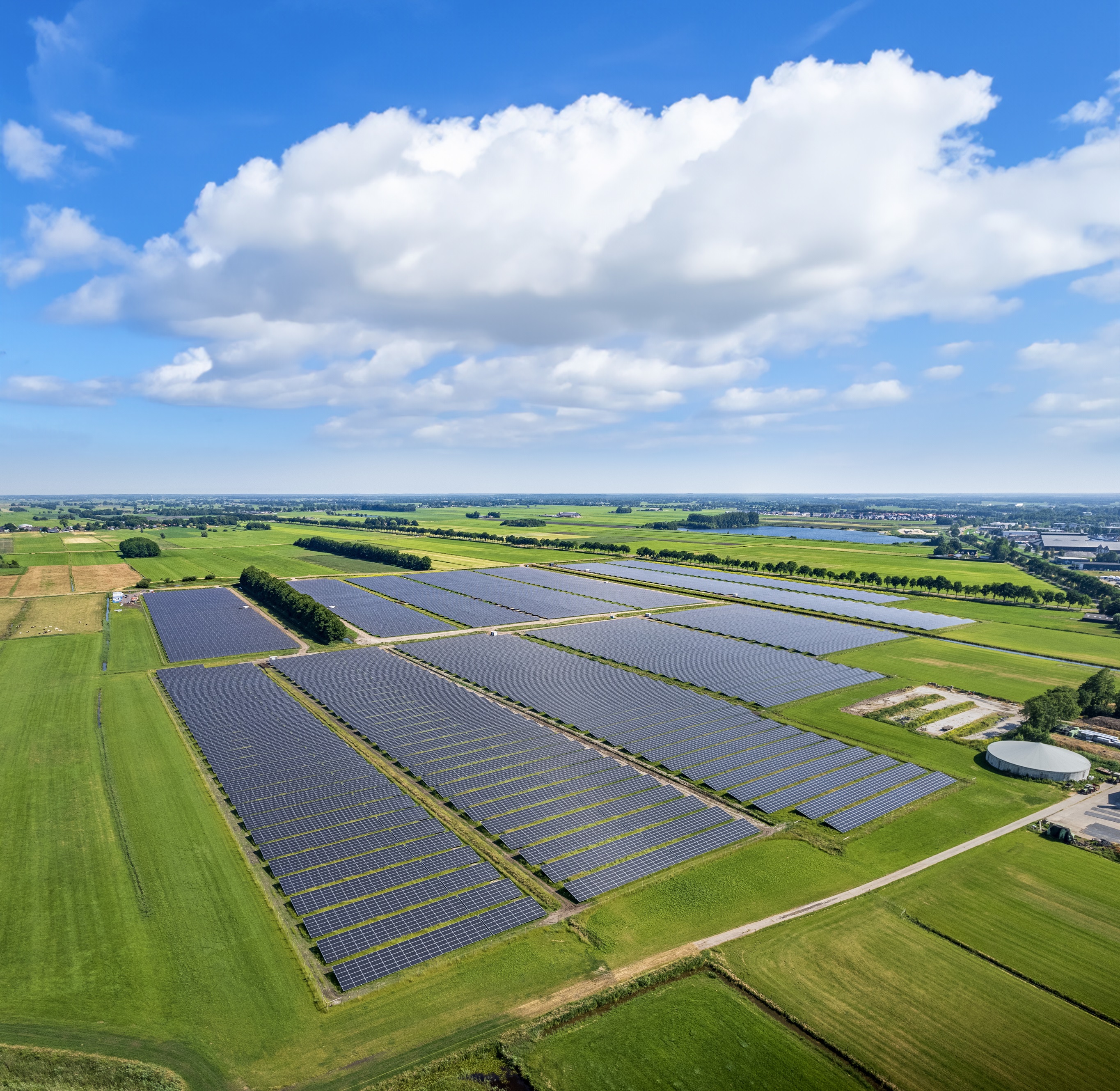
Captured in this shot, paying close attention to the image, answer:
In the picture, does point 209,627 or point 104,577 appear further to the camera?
point 104,577

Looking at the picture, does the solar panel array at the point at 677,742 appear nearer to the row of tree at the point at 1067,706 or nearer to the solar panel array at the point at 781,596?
the row of tree at the point at 1067,706

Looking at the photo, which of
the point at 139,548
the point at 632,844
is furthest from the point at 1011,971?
the point at 139,548

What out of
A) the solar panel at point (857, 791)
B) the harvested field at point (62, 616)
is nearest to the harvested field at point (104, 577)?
the harvested field at point (62, 616)

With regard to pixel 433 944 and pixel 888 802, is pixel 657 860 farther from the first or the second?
pixel 888 802

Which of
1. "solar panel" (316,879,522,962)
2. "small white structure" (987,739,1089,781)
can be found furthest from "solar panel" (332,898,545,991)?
"small white structure" (987,739,1089,781)

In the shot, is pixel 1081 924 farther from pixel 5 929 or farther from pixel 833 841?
pixel 5 929

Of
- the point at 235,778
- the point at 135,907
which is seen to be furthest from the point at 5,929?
the point at 235,778

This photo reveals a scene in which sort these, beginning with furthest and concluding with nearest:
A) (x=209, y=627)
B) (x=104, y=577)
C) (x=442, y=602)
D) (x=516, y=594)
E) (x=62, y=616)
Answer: (x=104, y=577) < (x=516, y=594) < (x=442, y=602) < (x=62, y=616) < (x=209, y=627)

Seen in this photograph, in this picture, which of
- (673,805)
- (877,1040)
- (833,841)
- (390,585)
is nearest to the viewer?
(877,1040)
